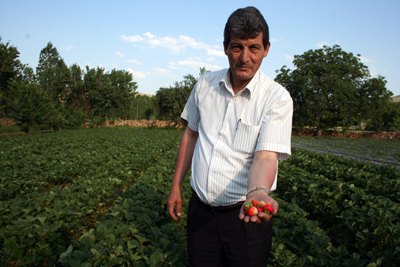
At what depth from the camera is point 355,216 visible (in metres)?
3.92

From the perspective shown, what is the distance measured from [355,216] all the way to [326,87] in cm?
3516

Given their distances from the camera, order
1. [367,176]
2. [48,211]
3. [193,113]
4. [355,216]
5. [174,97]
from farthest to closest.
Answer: [174,97], [367,176], [355,216], [48,211], [193,113]

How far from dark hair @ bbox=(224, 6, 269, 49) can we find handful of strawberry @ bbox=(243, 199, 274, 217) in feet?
2.60

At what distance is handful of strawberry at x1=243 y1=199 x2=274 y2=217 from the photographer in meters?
0.92

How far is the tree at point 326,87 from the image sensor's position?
3447 centimetres

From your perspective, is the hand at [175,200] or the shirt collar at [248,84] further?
the hand at [175,200]

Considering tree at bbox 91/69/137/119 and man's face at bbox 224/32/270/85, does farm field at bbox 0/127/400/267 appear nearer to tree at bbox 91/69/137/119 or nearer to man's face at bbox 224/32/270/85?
man's face at bbox 224/32/270/85

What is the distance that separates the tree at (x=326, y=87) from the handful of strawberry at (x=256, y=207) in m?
37.2

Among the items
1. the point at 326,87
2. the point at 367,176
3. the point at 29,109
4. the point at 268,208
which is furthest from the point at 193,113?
the point at 326,87

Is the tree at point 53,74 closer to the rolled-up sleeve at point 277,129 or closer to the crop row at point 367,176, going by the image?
the crop row at point 367,176

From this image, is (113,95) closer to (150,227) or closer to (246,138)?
(150,227)

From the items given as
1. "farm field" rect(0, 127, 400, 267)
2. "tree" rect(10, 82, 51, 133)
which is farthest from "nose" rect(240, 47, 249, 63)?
"tree" rect(10, 82, 51, 133)

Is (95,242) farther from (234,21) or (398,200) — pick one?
(398,200)

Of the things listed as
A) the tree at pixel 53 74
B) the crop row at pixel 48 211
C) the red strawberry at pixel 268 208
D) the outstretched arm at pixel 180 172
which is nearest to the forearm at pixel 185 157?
the outstretched arm at pixel 180 172
